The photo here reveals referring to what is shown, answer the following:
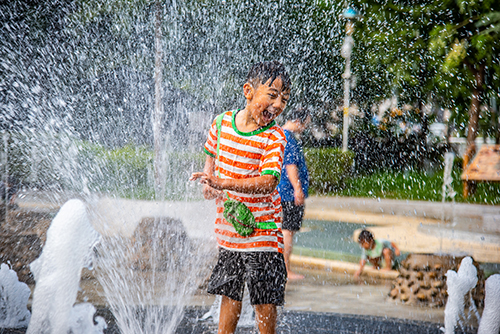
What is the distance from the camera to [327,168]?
1509cm

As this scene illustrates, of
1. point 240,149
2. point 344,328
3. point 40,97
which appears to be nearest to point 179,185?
point 40,97

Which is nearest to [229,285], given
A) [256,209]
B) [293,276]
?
[256,209]

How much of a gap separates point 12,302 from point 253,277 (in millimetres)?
2052

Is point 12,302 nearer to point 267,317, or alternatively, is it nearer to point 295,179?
point 267,317

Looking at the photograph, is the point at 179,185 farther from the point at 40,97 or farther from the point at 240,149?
the point at 240,149

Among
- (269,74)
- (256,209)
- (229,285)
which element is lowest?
(229,285)

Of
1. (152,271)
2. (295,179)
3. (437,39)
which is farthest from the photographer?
(437,39)

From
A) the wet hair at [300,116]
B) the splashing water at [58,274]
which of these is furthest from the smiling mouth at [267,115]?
the wet hair at [300,116]

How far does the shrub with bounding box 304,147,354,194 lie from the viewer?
14.9m

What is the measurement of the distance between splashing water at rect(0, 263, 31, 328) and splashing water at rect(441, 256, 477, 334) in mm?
2933

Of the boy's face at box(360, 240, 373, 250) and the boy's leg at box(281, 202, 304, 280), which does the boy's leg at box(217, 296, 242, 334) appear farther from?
the boy's face at box(360, 240, 373, 250)

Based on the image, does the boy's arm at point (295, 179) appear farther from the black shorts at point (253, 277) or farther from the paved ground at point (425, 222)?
the paved ground at point (425, 222)

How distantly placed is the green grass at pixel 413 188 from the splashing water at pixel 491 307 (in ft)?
36.9

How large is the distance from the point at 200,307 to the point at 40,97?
467 inches
